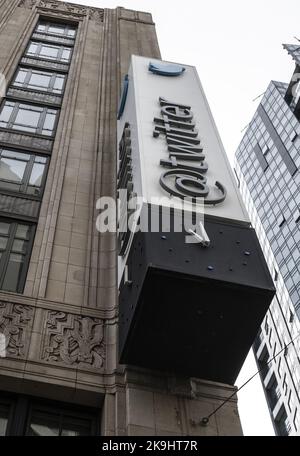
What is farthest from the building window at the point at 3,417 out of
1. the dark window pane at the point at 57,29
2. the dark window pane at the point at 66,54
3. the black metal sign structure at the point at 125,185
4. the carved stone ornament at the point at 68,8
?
the carved stone ornament at the point at 68,8

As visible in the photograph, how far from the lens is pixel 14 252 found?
1683cm

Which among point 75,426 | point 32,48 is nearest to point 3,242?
point 75,426

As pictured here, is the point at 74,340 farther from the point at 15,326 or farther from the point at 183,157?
the point at 183,157

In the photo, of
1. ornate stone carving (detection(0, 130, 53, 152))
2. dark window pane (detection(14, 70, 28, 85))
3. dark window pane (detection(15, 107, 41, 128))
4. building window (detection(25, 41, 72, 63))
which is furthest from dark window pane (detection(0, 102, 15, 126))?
building window (detection(25, 41, 72, 63))

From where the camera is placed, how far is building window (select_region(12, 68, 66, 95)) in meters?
27.8

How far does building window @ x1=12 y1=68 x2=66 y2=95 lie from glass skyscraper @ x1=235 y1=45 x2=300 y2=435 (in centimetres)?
4897

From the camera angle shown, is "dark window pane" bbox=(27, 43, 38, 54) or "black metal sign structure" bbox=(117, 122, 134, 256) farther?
"dark window pane" bbox=(27, 43, 38, 54)

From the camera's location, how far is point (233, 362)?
1262 centimetres

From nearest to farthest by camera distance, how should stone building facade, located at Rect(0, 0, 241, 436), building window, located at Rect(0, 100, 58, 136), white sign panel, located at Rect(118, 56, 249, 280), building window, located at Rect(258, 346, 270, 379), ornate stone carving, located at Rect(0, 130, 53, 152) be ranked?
stone building facade, located at Rect(0, 0, 241, 436), white sign panel, located at Rect(118, 56, 249, 280), ornate stone carving, located at Rect(0, 130, 53, 152), building window, located at Rect(0, 100, 58, 136), building window, located at Rect(258, 346, 270, 379)

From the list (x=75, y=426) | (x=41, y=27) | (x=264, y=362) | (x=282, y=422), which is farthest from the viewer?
(x=264, y=362)

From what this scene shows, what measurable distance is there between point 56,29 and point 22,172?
20691 millimetres

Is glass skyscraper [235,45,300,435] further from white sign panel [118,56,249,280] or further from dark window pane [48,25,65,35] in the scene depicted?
white sign panel [118,56,249,280]

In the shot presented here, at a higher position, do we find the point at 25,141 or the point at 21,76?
the point at 21,76

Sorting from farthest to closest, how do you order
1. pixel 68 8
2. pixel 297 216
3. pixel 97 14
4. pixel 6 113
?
pixel 297 216 < pixel 68 8 < pixel 97 14 < pixel 6 113
